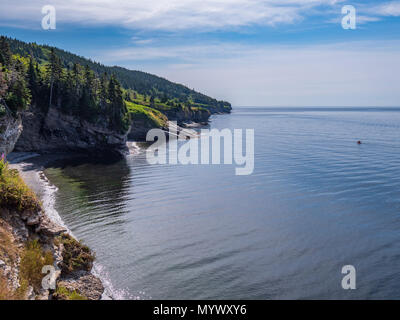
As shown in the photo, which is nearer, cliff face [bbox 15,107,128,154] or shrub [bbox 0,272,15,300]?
shrub [bbox 0,272,15,300]

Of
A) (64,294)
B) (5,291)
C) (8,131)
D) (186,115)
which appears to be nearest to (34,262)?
(64,294)

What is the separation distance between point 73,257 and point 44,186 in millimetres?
26984

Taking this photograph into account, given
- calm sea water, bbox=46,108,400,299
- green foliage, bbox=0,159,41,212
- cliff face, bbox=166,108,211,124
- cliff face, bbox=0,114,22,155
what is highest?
cliff face, bbox=166,108,211,124

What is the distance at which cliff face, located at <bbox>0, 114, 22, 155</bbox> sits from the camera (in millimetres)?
39812

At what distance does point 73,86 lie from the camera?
230 ft

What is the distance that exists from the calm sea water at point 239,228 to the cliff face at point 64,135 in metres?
14.5

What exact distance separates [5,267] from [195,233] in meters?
18.3

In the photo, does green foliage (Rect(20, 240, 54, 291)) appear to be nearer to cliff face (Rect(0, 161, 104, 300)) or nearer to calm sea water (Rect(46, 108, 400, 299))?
cliff face (Rect(0, 161, 104, 300))

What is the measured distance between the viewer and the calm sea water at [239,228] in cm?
2150

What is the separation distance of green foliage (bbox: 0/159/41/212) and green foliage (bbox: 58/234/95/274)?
4037 millimetres

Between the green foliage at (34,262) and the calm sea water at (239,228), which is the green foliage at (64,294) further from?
the calm sea water at (239,228)

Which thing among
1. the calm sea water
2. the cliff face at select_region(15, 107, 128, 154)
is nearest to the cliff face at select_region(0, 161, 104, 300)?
the calm sea water
